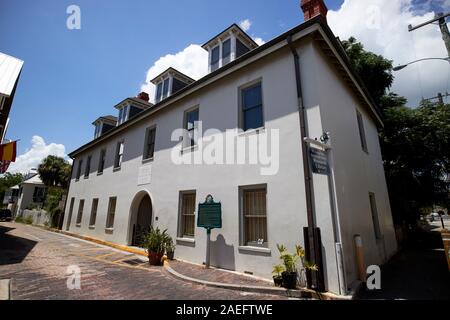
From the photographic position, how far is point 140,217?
12.0 metres

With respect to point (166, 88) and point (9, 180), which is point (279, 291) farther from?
point (9, 180)

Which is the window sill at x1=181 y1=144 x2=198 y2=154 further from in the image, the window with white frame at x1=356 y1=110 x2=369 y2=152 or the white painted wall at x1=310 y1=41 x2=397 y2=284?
the window with white frame at x1=356 y1=110 x2=369 y2=152

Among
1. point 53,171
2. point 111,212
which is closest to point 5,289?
point 111,212

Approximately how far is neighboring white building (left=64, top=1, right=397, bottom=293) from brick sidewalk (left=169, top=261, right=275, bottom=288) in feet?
1.06

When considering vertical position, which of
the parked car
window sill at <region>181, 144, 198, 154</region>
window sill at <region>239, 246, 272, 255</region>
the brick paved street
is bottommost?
the brick paved street

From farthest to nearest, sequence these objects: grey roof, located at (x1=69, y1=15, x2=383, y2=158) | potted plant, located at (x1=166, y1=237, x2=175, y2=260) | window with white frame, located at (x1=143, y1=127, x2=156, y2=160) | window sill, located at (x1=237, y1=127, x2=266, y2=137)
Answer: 1. window with white frame, located at (x1=143, y1=127, x2=156, y2=160)
2. potted plant, located at (x1=166, y1=237, x2=175, y2=260)
3. window sill, located at (x1=237, y1=127, x2=266, y2=137)
4. grey roof, located at (x1=69, y1=15, x2=383, y2=158)

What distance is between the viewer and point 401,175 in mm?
14406

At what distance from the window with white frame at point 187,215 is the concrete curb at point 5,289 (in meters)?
4.95

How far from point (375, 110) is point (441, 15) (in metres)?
4.75

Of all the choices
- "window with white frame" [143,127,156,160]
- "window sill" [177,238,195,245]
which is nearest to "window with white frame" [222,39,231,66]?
"window with white frame" [143,127,156,160]

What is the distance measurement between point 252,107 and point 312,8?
4289 millimetres

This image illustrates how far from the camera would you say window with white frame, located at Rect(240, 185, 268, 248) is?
6.70 meters

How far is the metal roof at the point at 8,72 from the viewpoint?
21.4 ft
